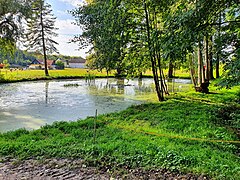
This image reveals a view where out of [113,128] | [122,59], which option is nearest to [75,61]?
[122,59]

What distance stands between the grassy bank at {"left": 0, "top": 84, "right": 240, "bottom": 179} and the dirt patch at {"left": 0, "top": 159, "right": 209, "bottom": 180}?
150 mm

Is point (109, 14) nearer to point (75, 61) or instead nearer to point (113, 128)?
point (113, 128)

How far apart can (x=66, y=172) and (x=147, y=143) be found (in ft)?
5.59

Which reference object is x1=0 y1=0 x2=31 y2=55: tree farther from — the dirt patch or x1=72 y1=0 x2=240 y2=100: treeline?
the dirt patch

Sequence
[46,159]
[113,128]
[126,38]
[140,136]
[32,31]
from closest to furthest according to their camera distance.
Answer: [46,159] → [140,136] → [113,128] → [126,38] → [32,31]

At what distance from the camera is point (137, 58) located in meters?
10.9

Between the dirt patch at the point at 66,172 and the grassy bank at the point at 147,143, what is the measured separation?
5.9 inches

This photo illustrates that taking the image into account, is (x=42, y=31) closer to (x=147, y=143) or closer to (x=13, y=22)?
(x=13, y=22)

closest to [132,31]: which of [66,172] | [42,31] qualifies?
[66,172]

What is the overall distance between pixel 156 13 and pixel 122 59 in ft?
7.99

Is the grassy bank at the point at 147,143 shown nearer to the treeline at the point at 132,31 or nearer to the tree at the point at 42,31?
the treeline at the point at 132,31

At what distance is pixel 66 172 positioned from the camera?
362cm

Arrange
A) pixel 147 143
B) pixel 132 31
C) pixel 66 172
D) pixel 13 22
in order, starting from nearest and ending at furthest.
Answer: pixel 66 172
pixel 147 143
pixel 132 31
pixel 13 22

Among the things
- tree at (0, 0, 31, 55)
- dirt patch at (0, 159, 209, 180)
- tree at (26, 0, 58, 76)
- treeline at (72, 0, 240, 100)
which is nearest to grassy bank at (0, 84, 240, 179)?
dirt patch at (0, 159, 209, 180)
